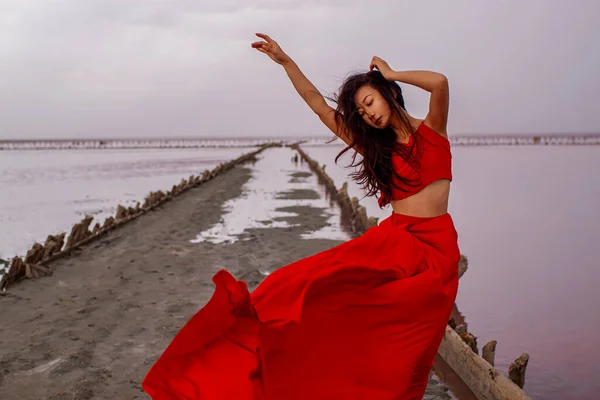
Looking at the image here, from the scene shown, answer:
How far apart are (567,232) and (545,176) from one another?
13.6 meters

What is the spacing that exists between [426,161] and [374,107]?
0.28 meters

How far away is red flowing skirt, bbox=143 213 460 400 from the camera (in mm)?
2219

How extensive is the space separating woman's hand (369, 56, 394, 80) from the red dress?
62 centimetres

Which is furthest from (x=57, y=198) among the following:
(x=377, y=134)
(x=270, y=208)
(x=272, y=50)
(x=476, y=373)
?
→ (x=377, y=134)

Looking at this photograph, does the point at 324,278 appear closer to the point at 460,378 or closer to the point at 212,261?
the point at 460,378

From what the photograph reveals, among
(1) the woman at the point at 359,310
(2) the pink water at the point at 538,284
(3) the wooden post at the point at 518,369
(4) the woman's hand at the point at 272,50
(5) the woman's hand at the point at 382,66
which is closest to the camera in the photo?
(1) the woman at the point at 359,310

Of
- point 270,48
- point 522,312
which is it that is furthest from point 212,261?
point 270,48

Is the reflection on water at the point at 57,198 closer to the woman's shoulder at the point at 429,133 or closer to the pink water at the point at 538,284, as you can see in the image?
the pink water at the point at 538,284

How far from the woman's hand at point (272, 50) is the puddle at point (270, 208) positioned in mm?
6951

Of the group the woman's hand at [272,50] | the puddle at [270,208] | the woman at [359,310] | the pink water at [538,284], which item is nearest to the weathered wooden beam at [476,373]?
the pink water at [538,284]

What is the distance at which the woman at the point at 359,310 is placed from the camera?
7.28 ft

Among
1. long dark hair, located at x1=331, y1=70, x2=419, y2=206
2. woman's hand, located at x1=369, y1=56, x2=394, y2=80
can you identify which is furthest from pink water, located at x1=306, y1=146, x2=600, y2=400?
woman's hand, located at x1=369, y1=56, x2=394, y2=80

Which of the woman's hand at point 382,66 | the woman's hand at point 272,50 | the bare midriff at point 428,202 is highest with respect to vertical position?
the woman's hand at point 272,50

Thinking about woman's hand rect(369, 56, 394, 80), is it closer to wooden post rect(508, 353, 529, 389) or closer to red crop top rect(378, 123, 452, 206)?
red crop top rect(378, 123, 452, 206)
